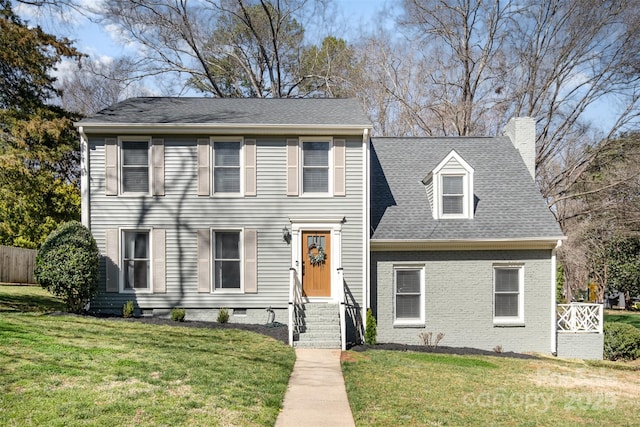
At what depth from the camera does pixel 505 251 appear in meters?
16.1

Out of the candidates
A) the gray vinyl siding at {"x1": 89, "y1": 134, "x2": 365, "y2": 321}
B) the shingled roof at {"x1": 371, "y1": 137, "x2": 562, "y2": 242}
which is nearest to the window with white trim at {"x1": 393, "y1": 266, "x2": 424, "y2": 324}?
the shingled roof at {"x1": 371, "y1": 137, "x2": 562, "y2": 242}

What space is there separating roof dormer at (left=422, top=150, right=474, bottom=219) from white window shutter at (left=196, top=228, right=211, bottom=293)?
6334mm

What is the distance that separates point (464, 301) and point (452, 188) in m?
3.19

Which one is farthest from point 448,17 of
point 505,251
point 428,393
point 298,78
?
point 428,393

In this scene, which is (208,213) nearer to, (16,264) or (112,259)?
(112,259)

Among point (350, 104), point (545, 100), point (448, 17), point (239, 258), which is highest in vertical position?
point (448, 17)

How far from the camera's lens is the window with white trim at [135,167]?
1596 centimetres

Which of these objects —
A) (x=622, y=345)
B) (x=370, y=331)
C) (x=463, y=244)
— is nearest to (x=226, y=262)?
(x=370, y=331)

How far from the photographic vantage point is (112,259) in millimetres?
15688

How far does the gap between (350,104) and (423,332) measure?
23.6 ft

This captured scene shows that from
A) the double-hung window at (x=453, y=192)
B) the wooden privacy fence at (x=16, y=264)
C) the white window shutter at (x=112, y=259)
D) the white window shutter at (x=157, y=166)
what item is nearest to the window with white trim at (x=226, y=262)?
the white window shutter at (x=157, y=166)

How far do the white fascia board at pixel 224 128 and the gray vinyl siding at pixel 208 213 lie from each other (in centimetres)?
28

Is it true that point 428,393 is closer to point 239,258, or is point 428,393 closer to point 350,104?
point 239,258

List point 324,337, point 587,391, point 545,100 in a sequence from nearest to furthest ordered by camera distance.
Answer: point 587,391 → point 324,337 → point 545,100
